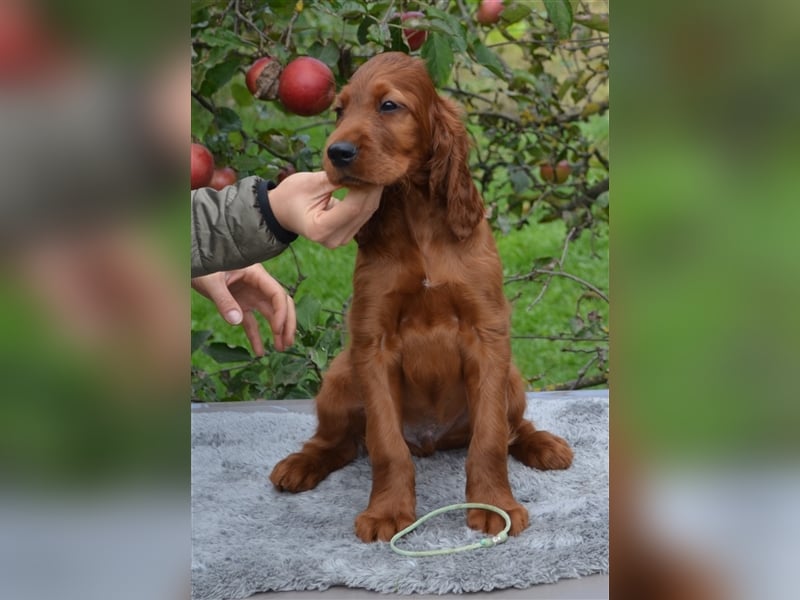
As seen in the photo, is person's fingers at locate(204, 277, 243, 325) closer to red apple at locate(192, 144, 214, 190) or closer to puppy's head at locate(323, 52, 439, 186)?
red apple at locate(192, 144, 214, 190)

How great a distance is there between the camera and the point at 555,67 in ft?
8.25

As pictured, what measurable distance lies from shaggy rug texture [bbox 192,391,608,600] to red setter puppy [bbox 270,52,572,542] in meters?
0.08

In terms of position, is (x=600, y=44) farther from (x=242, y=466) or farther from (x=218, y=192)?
(x=242, y=466)

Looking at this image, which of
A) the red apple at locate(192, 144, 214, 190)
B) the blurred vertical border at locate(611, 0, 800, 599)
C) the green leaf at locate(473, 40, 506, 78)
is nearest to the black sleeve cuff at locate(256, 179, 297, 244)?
the red apple at locate(192, 144, 214, 190)

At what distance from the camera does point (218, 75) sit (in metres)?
2.07

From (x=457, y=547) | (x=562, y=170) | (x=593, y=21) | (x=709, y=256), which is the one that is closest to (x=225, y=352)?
(x=457, y=547)

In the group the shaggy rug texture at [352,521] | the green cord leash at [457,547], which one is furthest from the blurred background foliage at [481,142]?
the green cord leash at [457,547]

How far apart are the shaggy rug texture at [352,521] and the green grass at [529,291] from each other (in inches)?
9.0

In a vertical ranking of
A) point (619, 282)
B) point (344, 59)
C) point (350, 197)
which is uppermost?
point (344, 59)

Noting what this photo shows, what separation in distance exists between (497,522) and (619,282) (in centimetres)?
92

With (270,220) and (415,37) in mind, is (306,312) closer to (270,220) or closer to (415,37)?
(270,220)

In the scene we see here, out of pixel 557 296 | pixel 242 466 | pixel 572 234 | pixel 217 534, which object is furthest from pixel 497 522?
pixel 572 234

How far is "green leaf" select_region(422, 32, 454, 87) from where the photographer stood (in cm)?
187

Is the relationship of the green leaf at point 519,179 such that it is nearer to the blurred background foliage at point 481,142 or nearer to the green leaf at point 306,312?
the blurred background foliage at point 481,142
